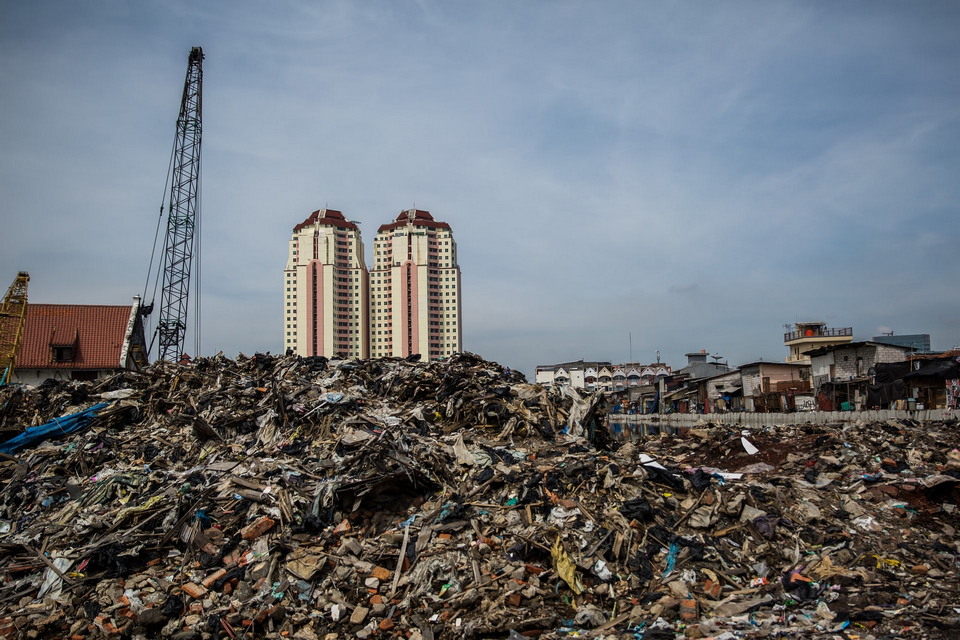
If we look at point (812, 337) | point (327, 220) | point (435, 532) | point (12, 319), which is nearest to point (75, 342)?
point (12, 319)

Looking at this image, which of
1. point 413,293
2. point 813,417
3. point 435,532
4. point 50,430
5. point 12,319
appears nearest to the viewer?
point 435,532

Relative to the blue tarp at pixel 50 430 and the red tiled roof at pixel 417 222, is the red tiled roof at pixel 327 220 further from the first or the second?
the blue tarp at pixel 50 430

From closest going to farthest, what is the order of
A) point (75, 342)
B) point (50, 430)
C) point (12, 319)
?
point (50, 430)
point (12, 319)
point (75, 342)

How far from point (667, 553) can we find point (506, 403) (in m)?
5.28

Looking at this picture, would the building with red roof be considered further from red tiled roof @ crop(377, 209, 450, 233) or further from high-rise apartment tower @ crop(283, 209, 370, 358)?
red tiled roof @ crop(377, 209, 450, 233)

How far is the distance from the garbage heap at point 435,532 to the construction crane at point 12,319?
1524 cm

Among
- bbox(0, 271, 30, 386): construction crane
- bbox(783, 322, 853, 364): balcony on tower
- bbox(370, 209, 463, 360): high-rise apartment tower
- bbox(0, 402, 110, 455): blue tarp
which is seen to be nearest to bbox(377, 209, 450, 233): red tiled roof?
bbox(370, 209, 463, 360): high-rise apartment tower

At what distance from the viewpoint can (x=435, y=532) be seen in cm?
808

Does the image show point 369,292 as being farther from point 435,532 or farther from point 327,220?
point 435,532

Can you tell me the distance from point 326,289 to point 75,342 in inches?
2376

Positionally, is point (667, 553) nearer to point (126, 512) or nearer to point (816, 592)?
point (816, 592)

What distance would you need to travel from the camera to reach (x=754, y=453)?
14961 mm

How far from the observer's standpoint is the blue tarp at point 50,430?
39.5 ft

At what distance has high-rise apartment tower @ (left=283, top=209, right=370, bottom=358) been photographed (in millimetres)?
88938
